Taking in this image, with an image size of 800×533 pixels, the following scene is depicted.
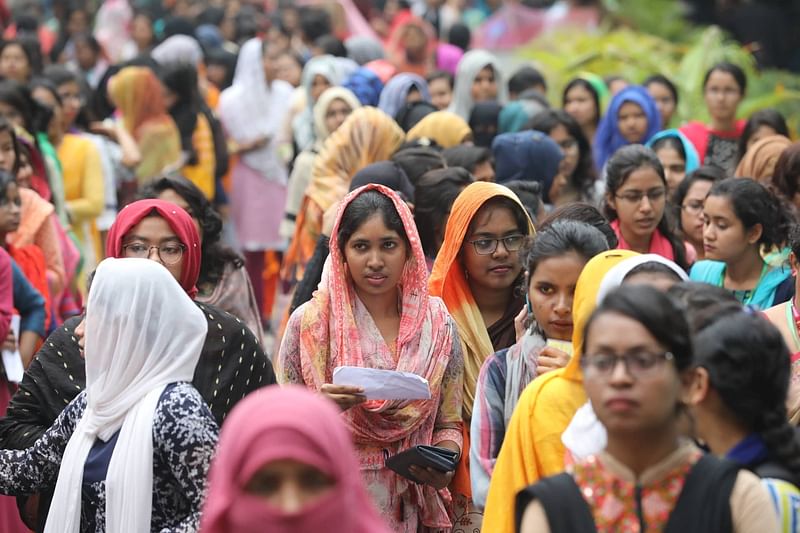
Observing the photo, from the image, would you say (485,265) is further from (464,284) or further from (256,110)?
(256,110)

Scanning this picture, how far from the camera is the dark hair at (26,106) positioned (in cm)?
977

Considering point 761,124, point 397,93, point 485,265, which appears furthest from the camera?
point 397,93

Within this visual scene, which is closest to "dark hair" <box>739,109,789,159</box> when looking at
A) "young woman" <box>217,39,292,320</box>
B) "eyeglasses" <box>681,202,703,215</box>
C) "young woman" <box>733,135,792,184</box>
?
"young woman" <box>733,135,792,184</box>

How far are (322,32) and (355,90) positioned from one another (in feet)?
17.4

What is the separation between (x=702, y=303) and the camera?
4.03 metres

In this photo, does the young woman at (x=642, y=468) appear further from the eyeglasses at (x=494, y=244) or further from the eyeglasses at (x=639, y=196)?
the eyeglasses at (x=639, y=196)

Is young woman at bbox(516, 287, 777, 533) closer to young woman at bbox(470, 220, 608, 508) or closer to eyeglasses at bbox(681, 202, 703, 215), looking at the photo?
young woman at bbox(470, 220, 608, 508)

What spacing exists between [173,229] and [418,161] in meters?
2.42

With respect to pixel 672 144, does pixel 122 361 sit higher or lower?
lower

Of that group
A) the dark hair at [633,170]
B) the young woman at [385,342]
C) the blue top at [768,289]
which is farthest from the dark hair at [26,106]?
the blue top at [768,289]

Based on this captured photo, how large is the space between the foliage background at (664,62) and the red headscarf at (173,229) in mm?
8854

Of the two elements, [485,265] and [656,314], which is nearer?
[656,314]

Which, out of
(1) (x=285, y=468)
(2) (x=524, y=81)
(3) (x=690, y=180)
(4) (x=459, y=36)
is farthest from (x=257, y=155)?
(1) (x=285, y=468)

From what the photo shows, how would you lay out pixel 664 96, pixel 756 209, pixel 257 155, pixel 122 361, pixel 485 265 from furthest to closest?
1. pixel 257 155
2. pixel 664 96
3. pixel 756 209
4. pixel 485 265
5. pixel 122 361
